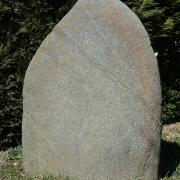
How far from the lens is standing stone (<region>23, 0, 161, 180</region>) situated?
17.3ft

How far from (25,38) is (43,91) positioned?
1.43 metres

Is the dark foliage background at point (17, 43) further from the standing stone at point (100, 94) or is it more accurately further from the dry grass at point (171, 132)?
the dry grass at point (171, 132)

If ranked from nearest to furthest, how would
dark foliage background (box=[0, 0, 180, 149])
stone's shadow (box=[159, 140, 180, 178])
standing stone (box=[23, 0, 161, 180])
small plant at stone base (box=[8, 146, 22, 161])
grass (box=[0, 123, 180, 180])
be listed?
1. standing stone (box=[23, 0, 161, 180])
2. grass (box=[0, 123, 180, 180])
3. stone's shadow (box=[159, 140, 180, 178])
4. small plant at stone base (box=[8, 146, 22, 161])
5. dark foliage background (box=[0, 0, 180, 149])

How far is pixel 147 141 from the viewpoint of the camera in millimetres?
5336

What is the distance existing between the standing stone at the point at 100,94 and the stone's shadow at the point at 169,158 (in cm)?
61

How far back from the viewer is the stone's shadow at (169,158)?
6168mm

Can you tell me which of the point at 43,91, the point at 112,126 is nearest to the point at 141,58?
the point at 112,126

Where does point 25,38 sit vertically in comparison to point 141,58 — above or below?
below

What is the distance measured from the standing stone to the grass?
0.50 m

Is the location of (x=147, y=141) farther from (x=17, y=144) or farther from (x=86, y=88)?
(x=17, y=144)

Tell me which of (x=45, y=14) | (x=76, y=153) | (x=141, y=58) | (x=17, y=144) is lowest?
(x=17, y=144)

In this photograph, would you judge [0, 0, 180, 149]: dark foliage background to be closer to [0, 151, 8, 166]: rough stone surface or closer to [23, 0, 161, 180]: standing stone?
[0, 151, 8, 166]: rough stone surface

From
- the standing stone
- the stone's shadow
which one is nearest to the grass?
the stone's shadow

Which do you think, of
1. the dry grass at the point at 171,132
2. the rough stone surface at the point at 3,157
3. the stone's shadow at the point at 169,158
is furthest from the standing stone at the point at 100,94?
the dry grass at the point at 171,132
